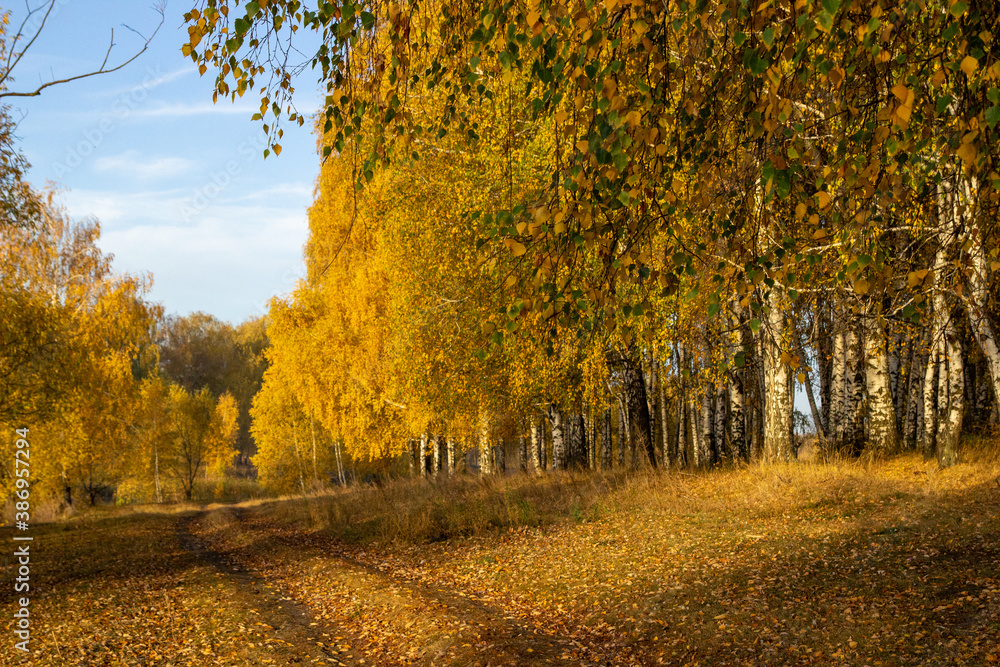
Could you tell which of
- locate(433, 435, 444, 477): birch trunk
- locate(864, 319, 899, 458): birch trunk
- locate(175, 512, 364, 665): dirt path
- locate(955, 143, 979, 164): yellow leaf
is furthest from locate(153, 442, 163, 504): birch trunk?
locate(955, 143, 979, 164): yellow leaf

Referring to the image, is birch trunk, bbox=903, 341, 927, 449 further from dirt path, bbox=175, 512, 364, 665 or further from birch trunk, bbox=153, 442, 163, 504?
birch trunk, bbox=153, 442, 163, 504

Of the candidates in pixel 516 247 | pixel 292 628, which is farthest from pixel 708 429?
pixel 516 247

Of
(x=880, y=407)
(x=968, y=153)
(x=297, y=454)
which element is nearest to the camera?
(x=968, y=153)

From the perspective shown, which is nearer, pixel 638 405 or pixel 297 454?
pixel 638 405

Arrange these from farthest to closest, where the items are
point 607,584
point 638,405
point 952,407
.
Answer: point 638,405, point 952,407, point 607,584

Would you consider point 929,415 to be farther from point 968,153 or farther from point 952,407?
point 968,153

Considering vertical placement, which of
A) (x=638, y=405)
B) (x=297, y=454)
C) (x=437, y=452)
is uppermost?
(x=638, y=405)

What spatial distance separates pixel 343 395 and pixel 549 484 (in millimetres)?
9066

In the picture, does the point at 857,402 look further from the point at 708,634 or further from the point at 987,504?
the point at 708,634

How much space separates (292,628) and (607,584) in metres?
3.55

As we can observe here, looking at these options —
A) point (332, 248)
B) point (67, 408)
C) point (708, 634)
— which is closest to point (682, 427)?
point (332, 248)

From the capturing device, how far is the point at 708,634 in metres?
5.77

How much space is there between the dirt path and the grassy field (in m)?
0.03

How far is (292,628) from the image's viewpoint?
24.2 ft
